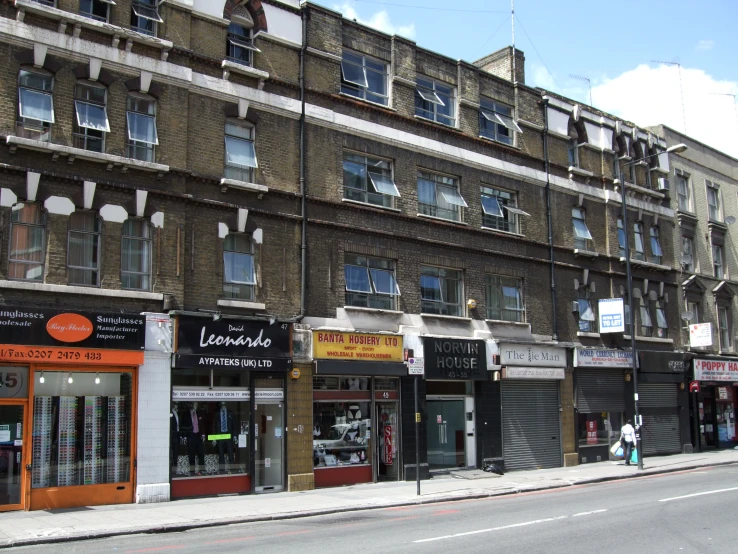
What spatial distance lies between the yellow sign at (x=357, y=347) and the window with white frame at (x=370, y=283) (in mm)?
1091

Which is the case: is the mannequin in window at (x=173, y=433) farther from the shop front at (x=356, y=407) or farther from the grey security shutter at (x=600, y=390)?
the grey security shutter at (x=600, y=390)

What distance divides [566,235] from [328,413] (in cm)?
1302

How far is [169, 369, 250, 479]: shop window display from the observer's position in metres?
18.8

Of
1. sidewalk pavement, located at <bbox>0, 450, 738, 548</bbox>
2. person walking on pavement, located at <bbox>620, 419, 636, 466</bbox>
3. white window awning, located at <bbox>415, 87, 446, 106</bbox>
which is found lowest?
sidewalk pavement, located at <bbox>0, 450, 738, 548</bbox>

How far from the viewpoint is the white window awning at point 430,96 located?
2588 centimetres

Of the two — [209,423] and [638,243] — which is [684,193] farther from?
[209,423]

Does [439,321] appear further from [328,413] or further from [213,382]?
[213,382]

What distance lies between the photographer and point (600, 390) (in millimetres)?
30109

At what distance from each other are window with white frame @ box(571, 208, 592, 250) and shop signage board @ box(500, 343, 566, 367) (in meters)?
4.70

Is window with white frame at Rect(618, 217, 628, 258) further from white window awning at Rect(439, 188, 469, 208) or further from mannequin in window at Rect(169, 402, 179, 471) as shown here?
mannequin in window at Rect(169, 402, 179, 471)

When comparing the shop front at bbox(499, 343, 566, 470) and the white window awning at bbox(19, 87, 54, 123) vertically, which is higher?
the white window awning at bbox(19, 87, 54, 123)

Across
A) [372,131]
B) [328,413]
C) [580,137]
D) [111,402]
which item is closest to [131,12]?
[372,131]

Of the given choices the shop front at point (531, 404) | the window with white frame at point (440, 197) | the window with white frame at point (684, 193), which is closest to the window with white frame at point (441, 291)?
the window with white frame at point (440, 197)

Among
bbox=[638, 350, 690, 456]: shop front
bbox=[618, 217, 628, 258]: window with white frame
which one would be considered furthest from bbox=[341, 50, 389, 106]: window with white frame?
bbox=[638, 350, 690, 456]: shop front
